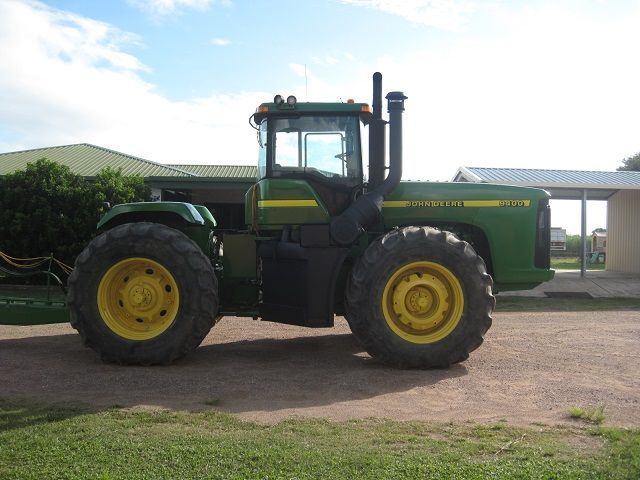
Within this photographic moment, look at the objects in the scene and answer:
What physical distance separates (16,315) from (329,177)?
396cm

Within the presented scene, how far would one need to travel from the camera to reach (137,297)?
644cm

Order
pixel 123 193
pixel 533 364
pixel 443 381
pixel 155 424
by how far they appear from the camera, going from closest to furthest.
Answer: pixel 155 424, pixel 443 381, pixel 533 364, pixel 123 193

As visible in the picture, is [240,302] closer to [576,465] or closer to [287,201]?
[287,201]

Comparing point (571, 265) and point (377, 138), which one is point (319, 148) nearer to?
point (377, 138)

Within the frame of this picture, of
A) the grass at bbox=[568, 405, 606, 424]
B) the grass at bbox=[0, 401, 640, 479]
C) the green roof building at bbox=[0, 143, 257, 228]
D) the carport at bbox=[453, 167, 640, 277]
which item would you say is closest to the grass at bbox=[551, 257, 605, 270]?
the carport at bbox=[453, 167, 640, 277]

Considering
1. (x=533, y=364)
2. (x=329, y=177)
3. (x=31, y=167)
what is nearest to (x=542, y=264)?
(x=533, y=364)

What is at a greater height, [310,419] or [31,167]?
[31,167]

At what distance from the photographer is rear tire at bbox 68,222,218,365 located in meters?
6.21

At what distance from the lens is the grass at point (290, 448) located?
3.39 metres

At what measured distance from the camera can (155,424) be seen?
167 inches

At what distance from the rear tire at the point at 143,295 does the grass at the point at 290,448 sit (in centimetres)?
171

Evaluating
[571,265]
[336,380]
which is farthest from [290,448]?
[571,265]

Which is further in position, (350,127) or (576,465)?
(350,127)

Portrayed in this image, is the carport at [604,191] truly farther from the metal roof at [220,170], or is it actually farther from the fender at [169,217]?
the fender at [169,217]
